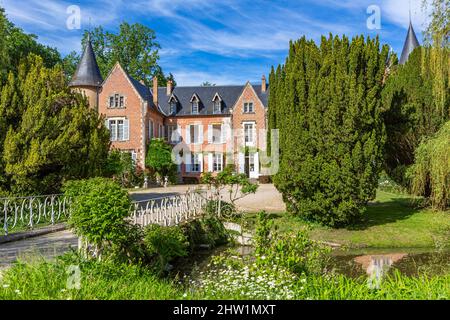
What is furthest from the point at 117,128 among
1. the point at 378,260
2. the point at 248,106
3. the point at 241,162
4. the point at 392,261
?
the point at 392,261

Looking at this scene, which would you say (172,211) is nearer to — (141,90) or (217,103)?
(141,90)

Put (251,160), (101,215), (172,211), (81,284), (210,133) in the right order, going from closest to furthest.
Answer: (81,284) → (101,215) → (172,211) → (251,160) → (210,133)

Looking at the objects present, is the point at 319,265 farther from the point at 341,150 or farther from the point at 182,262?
the point at 341,150

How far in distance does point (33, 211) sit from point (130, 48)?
1512 inches

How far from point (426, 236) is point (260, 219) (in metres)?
8.01

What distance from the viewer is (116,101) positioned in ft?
118

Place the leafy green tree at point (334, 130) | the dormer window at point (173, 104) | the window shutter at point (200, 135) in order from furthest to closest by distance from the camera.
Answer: the dormer window at point (173, 104)
the window shutter at point (200, 135)
the leafy green tree at point (334, 130)

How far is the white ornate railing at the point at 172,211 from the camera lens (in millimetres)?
9883

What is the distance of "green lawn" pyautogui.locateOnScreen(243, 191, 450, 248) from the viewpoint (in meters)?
13.0

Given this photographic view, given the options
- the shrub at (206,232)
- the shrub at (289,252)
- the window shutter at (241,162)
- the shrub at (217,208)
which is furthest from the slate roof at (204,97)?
the shrub at (289,252)

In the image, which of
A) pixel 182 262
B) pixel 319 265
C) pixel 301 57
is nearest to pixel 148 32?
pixel 301 57

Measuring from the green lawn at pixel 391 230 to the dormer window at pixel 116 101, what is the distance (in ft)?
76.7

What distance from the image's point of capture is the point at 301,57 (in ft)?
48.9

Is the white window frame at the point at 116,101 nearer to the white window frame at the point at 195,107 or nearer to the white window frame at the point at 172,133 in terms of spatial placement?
the white window frame at the point at 172,133
